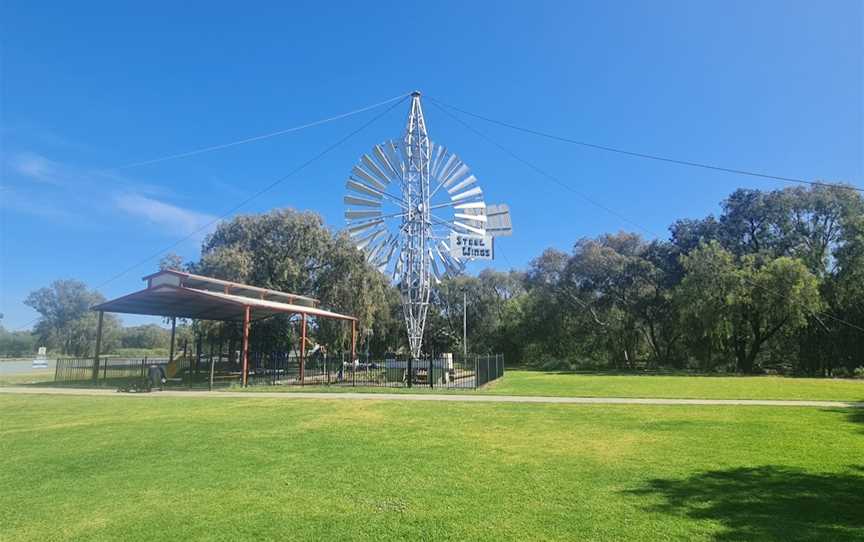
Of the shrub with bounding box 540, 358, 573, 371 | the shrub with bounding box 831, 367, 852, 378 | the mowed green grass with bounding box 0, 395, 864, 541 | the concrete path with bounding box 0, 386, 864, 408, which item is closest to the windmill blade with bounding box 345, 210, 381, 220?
the concrete path with bounding box 0, 386, 864, 408

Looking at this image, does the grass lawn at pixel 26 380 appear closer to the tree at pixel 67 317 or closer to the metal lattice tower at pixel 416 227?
the metal lattice tower at pixel 416 227

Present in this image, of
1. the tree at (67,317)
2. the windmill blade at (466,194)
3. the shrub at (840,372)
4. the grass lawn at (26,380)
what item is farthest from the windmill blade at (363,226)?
the tree at (67,317)

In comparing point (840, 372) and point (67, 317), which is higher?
point (67, 317)

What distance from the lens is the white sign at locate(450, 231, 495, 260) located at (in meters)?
29.7

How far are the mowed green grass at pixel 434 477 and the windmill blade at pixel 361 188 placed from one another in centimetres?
1842

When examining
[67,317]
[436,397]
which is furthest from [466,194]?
[67,317]

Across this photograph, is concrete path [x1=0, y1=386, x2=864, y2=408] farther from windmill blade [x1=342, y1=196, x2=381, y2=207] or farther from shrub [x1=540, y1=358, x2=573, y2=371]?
shrub [x1=540, y1=358, x2=573, y2=371]

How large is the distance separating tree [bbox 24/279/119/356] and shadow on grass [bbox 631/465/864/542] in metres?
76.8

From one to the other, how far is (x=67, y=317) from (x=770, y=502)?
84.1m

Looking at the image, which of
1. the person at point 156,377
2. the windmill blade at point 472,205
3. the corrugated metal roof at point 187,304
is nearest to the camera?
the person at point 156,377

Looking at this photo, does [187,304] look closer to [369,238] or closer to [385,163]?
[369,238]

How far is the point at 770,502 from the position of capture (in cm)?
618

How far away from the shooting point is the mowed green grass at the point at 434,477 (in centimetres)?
541

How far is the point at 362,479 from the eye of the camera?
7207mm
